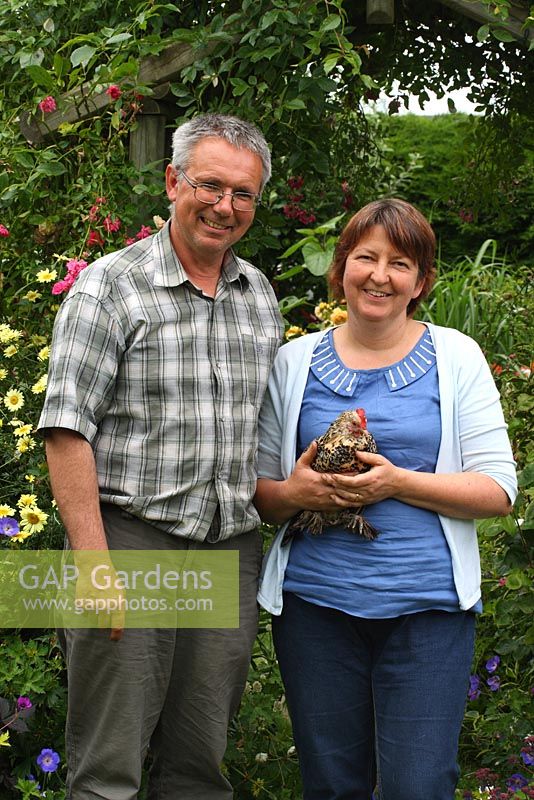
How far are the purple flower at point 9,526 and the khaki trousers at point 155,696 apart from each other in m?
0.52

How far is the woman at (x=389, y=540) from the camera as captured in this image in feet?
6.96

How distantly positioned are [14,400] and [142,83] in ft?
4.01

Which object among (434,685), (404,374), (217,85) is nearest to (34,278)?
(217,85)

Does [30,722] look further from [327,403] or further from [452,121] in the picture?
[452,121]

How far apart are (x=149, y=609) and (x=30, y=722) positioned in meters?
0.78

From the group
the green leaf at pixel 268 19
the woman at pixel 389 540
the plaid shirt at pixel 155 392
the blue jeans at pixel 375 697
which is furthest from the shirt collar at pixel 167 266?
the green leaf at pixel 268 19

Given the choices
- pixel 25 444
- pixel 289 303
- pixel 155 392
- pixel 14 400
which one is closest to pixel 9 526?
pixel 25 444

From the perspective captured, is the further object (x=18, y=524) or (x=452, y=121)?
(x=452, y=121)

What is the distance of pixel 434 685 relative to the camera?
2.13 m

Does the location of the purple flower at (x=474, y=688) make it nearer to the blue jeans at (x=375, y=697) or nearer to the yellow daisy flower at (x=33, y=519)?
the blue jeans at (x=375, y=697)

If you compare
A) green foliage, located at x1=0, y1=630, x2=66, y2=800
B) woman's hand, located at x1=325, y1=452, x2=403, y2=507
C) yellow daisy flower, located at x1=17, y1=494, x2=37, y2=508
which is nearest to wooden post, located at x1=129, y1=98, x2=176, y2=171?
yellow daisy flower, located at x1=17, y1=494, x2=37, y2=508

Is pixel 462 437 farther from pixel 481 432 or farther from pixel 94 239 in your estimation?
pixel 94 239

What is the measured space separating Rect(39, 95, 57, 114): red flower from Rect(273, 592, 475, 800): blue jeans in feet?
6.66

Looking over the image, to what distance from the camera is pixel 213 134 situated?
7.15 feet
